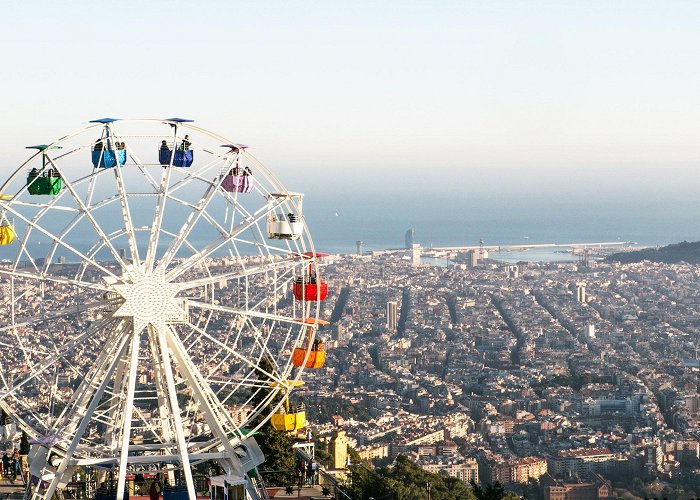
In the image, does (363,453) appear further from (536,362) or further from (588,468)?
(536,362)

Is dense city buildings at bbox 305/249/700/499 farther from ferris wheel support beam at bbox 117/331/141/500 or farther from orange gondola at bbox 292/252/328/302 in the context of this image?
ferris wheel support beam at bbox 117/331/141/500

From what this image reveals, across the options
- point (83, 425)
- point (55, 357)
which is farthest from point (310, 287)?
point (55, 357)

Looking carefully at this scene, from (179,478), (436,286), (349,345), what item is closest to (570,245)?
(436,286)

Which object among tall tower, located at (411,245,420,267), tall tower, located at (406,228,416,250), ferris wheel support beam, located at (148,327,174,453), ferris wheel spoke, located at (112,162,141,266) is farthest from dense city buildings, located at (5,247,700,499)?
tall tower, located at (406,228,416,250)

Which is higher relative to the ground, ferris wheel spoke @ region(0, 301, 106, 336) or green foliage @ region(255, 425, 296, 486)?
ferris wheel spoke @ region(0, 301, 106, 336)

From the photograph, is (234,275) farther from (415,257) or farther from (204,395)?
(415,257)

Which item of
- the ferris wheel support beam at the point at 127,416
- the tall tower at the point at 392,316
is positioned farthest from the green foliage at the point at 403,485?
the tall tower at the point at 392,316
